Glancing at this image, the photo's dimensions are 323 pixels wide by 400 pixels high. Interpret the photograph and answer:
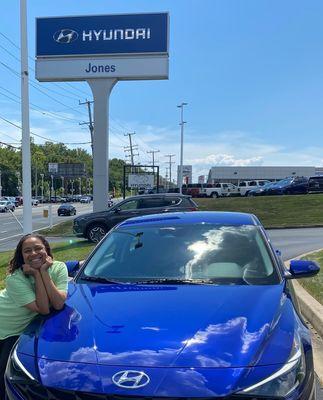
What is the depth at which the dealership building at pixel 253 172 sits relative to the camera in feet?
381

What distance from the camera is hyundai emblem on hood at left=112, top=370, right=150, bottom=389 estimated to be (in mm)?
2383

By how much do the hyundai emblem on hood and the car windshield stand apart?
4.33 feet

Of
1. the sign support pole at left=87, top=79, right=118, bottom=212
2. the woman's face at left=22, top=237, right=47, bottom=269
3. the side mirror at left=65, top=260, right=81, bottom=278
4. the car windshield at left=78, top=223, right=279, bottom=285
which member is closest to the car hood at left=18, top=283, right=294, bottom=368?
the car windshield at left=78, top=223, right=279, bottom=285

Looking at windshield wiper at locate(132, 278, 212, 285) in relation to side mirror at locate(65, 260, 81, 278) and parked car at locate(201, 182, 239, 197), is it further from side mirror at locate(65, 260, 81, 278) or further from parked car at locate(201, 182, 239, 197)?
parked car at locate(201, 182, 239, 197)

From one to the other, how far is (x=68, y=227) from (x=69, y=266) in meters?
25.3

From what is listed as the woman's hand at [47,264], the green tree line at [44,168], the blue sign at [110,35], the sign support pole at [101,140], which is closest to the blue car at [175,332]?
the woman's hand at [47,264]

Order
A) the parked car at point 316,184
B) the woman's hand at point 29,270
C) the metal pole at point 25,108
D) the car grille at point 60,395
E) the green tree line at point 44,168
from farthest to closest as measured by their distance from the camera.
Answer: the green tree line at point 44,168
the parked car at point 316,184
the metal pole at point 25,108
the woman's hand at point 29,270
the car grille at point 60,395

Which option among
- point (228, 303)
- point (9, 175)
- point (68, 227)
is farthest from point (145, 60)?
point (9, 175)

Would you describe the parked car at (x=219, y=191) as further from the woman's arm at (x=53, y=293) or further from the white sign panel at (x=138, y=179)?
the woman's arm at (x=53, y=293)

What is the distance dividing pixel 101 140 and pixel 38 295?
18450 mm

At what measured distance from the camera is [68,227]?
29422 millimetres

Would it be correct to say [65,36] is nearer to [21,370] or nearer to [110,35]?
[110,35]

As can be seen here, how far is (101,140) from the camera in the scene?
2161 cm

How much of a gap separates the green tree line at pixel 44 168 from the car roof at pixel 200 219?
342 feet
